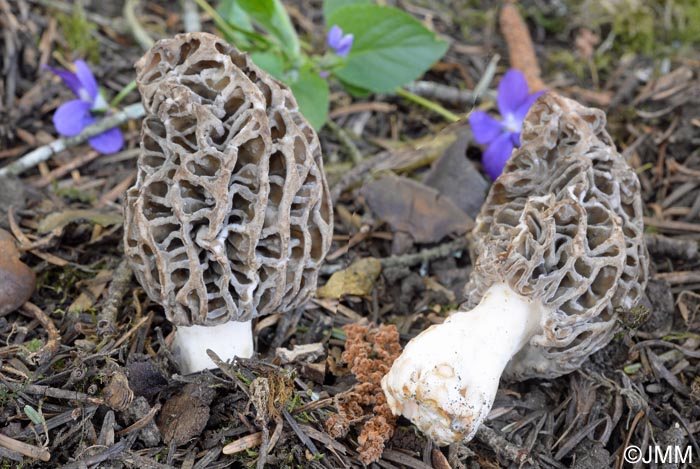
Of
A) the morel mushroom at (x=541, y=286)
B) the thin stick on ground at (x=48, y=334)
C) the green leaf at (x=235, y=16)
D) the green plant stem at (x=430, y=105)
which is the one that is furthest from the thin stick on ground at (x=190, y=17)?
the morel mushroom at (x=541, y=286)

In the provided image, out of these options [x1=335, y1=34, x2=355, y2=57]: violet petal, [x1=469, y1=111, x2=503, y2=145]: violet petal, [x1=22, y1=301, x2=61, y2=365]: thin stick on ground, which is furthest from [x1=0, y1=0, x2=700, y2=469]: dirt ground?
[x1=335, y1=34, x2=355, y2=57]: violet petal

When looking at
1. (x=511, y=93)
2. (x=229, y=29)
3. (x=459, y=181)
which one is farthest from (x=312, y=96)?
(x=511, y=93)

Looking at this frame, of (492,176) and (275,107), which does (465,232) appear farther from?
(275,107)

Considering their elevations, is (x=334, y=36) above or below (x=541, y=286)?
above

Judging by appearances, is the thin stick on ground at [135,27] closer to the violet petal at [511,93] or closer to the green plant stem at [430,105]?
the green plant stem at [430,105]

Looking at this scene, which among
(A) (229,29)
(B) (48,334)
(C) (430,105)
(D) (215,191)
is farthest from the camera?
(C) (430,105)

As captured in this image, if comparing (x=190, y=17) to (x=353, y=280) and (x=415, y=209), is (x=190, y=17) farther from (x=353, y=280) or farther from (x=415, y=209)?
(x=353, y=280)
